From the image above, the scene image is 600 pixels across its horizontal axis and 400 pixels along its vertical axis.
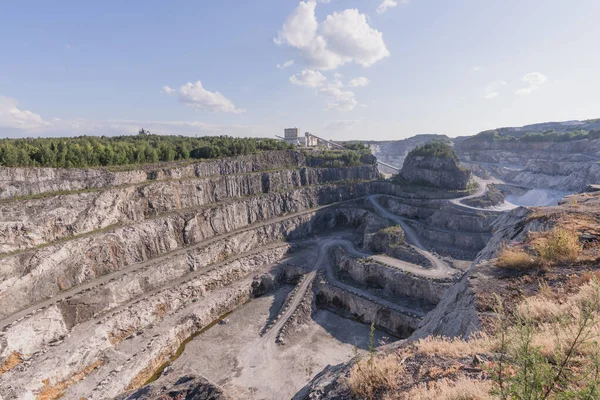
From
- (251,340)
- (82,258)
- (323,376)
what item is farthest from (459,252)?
(82,258)

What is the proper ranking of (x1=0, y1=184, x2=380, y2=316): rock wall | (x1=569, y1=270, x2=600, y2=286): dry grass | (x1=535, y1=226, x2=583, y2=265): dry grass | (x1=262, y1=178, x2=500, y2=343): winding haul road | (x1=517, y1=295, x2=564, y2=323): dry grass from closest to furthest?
(x1=517, y1=295, x2=564, y2=323): dry grass
(x1=569, y1=270, x2=600, y2=286): dry grass
(x1=535, y1=226, x2=583, y2=265): dry grass
(x1=0, y1=184, x2=380, y2=316): rock wall
(x1=262, y1=178, x2=500, y2=343): winding haul road

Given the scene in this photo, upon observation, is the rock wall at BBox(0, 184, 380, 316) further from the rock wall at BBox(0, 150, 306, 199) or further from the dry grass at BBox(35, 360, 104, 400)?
the dry grass at BBox(35, 360, 104, 400)

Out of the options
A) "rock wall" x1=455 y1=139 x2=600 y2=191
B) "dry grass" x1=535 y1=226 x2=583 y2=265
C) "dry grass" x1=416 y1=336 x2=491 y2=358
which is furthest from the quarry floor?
"rock wall" x1=455 y1=139 x2=600 y2=191

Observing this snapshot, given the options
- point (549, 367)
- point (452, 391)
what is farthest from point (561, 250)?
point (549, 367)

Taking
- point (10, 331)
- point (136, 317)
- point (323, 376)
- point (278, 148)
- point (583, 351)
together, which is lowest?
point (136, 317)

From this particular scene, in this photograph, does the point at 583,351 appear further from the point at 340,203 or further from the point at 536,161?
the point at 536,161
